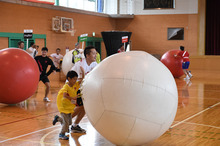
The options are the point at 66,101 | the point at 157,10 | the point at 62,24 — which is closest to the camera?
the point at 66,101

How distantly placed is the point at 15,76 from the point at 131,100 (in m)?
4.89

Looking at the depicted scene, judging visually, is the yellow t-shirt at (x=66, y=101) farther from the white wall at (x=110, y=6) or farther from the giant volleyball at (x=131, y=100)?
the white wall at (x=110, y=6)

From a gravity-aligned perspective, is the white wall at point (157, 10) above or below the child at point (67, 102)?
above

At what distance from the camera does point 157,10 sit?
26.3 metres

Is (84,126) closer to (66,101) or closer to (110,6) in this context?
(66,101)

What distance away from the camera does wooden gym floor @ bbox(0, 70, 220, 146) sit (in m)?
5.74

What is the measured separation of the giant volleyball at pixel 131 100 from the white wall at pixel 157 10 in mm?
21818

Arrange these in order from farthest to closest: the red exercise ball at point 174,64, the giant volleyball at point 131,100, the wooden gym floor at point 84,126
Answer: the red exercise ball at point 174,64 → the wooden gym floor at point 84,126 → the giant volleyball at point 131,100

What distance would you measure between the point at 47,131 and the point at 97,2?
19.5 meters

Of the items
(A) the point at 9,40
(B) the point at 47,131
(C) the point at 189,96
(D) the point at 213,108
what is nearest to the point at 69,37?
(A) the point at 9,40

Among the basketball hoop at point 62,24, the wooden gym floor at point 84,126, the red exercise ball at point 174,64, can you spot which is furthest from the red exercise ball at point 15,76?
the basketball hoop at point 62,24

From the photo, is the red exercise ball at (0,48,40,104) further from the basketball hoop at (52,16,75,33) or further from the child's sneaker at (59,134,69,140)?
the basketball hoop at (52,16,75,33)

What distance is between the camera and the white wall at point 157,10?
25.7 meters

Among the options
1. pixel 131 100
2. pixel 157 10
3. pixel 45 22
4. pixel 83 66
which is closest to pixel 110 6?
pixel 157 10
